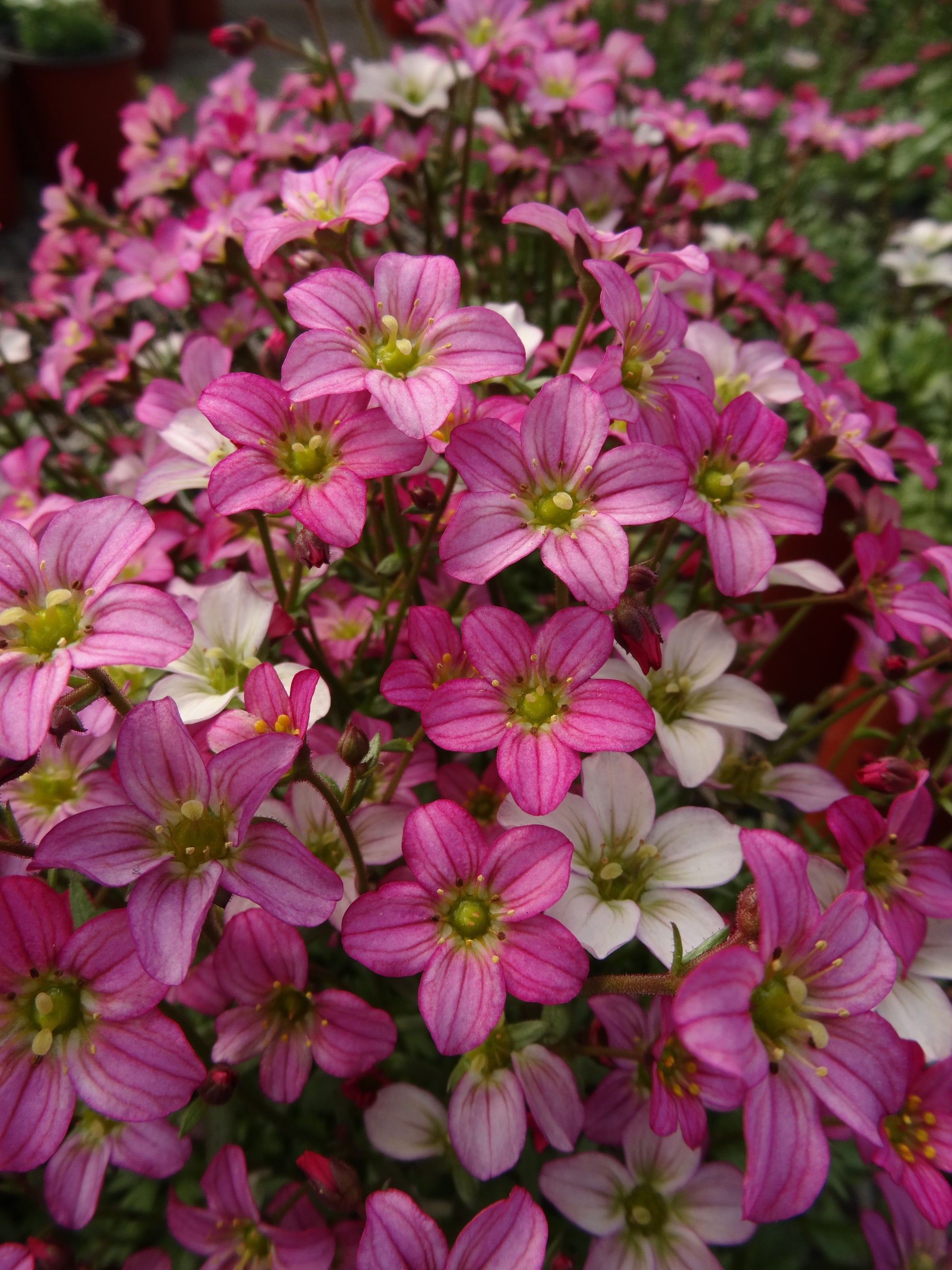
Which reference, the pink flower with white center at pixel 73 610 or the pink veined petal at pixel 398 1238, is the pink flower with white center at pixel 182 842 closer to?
the pink flower with white center at pixel 73 610

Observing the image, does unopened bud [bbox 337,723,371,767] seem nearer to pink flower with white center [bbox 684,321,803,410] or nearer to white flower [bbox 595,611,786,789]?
white flower [bbox 595,611,786,789]

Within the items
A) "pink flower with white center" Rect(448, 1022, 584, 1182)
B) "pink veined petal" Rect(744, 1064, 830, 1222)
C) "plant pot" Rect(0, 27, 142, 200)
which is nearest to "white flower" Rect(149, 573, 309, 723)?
"pink flower with white center" Rect(448, 1022, 584, 1182)

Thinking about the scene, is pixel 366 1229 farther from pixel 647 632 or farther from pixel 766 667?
pixel 766 667

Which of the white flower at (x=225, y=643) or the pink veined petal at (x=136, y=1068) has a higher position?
the white flower at (x=225, y=643)

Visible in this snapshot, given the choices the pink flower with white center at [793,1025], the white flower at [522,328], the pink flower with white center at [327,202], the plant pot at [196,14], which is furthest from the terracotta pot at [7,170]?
the pink flower with white center at [793,1025]

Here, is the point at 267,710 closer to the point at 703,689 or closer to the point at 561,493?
the point at 561,493

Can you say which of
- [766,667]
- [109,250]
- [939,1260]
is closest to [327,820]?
[939,1260]
